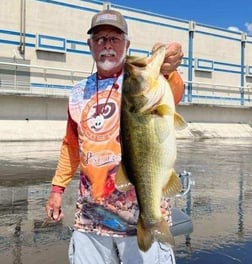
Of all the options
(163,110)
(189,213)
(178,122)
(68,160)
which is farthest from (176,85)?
(189,213)

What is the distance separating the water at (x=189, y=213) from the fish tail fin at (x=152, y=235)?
9.59 feet

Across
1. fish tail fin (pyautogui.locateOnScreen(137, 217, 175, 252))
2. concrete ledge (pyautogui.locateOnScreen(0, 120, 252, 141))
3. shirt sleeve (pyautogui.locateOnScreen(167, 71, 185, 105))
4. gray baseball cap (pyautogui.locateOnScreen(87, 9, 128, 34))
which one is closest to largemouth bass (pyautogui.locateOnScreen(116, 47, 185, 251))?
fish tail fin (pyautogui.locateOnScreen(137, 217, 175, 252))

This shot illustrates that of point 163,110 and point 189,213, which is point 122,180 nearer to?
point 163,110

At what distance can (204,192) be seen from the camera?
10.4 meters

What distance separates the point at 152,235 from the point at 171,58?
0.90 meters

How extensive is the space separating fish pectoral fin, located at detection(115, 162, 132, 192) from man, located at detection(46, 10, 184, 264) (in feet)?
0.30

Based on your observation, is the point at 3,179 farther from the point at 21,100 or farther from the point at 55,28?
the point at 55,28

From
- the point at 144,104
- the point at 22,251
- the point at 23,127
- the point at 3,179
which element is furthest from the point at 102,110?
the point at 23,127

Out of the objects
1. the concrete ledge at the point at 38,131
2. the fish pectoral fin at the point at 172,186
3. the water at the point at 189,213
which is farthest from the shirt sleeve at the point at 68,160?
the concrete ledge at the point at 38,131

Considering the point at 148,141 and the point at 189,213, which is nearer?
the point at 148,141

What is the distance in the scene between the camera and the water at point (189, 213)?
5715 mm

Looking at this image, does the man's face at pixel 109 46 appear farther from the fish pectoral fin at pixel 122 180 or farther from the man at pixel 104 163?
the fish pectoral fin at pixel 122 180

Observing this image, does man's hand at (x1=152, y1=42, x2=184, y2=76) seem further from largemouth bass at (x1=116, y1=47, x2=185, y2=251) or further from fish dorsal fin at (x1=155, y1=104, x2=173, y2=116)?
fish dorsal fin at (x1=155, y1=104, x2=173, y2=116)

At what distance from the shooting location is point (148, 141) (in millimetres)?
2539
